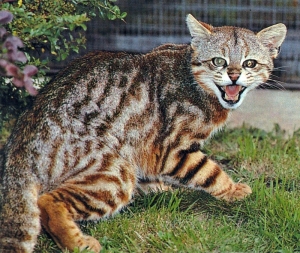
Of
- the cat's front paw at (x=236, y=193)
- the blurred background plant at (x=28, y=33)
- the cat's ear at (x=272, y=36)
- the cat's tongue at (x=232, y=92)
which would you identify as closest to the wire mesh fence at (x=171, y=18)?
the blurred background plant at (x=28, y=33)

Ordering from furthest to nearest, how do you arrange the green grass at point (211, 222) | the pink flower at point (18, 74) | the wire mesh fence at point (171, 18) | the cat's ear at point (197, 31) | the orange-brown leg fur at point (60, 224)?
the wire mesh fence at point (171, 18) < the cat's ear at point (197, 31) < the green grass at point (211, 222) < the orange-brown leg fur at point (60, 224) < the pink flower at point (18, 74)

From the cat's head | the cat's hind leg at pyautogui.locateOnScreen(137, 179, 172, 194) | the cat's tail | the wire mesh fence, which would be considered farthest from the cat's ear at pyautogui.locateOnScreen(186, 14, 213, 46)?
the wire mesh fence

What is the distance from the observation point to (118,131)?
512 cm

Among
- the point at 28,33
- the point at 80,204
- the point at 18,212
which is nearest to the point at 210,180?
the point at 80,204

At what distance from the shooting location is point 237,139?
681 cm

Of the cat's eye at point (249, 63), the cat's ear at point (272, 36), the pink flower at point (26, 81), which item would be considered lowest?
the cat's eye at point (249, 63)

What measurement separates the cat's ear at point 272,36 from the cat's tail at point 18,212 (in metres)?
2.18

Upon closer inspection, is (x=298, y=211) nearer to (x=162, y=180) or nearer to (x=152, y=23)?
(x=162, y=180)

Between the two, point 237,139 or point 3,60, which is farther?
point 237,139

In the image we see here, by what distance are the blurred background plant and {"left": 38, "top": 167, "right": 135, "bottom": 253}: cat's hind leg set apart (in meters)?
0.88

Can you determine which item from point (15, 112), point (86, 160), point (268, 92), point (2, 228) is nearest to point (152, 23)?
point (268, 92)

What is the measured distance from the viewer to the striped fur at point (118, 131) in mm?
4762

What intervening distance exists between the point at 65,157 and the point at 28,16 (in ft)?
3.40

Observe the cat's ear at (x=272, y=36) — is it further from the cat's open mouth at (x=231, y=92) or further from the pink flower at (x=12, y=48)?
the pink flower at (x=12, y=48)
